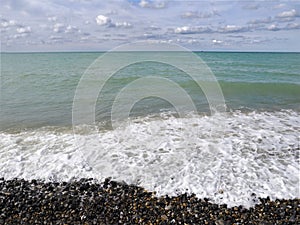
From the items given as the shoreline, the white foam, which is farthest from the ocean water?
the shoreline

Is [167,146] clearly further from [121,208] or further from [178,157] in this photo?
[121,208]

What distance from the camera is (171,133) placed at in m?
9.16

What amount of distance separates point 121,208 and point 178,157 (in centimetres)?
270

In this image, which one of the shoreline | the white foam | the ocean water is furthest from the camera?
the ocean water

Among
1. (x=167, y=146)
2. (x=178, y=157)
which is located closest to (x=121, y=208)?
(x=178, y=157)

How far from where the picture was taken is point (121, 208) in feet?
16.5

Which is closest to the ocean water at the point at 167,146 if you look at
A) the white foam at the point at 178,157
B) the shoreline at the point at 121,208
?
the white foam at the point at 178,157

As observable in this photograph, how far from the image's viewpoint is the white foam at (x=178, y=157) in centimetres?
586

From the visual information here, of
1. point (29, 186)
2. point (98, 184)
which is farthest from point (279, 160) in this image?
point (29, 186)

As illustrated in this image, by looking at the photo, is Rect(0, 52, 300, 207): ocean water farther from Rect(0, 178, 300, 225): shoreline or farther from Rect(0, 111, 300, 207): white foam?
Rect(0, 178, 300, 225): shoreline

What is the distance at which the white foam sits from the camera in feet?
19.2

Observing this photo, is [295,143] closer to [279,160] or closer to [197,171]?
[279,160]

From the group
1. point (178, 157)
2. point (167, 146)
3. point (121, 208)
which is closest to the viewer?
point (121, 208)

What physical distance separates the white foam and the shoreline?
299 millimetres
